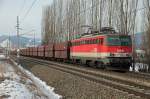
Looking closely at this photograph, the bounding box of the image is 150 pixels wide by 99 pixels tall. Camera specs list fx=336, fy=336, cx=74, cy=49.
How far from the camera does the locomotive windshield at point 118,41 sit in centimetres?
2612

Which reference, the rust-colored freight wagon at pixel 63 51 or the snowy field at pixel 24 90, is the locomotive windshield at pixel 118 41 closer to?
the snowy field at pixel 24 90

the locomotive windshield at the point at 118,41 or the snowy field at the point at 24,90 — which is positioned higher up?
the locomotive windshield at the point at 118,41

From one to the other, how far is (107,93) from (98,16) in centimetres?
2993

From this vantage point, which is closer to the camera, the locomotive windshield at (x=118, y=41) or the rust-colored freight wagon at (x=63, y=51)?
the locomotive windshield at (x=118, y=41)

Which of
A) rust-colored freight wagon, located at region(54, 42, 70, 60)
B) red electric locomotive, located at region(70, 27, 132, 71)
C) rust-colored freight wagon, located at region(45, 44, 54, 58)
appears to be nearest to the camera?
red electric locomotive, located at region(70, 27, 132, 71)

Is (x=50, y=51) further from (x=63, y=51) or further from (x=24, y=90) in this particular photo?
(x=24, y=90)

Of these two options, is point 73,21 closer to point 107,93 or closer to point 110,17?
point 110,17

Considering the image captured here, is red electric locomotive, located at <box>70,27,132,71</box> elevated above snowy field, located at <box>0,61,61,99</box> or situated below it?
above

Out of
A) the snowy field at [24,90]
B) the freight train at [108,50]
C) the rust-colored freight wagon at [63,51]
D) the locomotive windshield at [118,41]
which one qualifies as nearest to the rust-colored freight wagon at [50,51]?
the rust-colored freight wagon at [63,51]

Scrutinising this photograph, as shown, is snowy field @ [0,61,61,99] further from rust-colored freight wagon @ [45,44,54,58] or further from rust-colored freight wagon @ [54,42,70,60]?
rust-colored freight wagon @ [45,44,54,58]

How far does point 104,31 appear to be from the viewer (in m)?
28.1

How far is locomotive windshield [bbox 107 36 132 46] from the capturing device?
26.1 meters

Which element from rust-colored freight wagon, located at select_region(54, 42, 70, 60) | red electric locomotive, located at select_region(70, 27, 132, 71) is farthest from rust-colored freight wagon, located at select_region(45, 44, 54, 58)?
red electric locomotive, located at select_region(70, 27, 132, 71)

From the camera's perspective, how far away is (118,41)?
86.4ft
